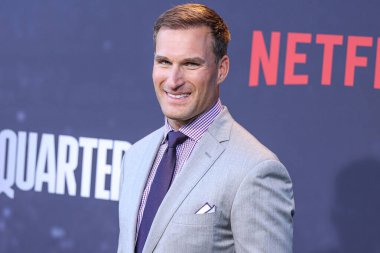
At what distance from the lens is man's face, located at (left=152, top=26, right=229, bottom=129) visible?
1.59 metres

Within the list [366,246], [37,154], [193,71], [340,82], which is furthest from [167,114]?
[37,154]

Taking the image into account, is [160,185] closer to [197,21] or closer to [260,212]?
[260,212]

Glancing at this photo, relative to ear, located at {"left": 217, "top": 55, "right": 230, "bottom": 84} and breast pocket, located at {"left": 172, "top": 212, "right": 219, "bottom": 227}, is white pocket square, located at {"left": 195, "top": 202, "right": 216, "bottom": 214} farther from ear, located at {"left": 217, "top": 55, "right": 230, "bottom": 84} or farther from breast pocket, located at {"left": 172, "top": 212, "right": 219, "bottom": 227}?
ear, located at {"left": 217, "top": 55, "right": 230, "bottom": 84}

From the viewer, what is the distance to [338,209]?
2508 mm

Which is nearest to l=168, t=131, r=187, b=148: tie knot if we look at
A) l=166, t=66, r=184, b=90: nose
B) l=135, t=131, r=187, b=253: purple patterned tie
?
l=135, t=131, r=187, b=253: purple patterned tie

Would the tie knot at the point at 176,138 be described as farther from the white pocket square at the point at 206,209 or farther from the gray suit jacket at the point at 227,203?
the white pocket square at the point at 206,209

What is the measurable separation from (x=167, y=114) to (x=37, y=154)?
1.43 m

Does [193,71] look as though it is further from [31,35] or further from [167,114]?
[31,35]

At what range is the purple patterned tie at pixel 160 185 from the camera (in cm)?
160

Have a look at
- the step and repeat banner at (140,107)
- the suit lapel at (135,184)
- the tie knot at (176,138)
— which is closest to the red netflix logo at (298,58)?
the step and repeat banner at (140,107)

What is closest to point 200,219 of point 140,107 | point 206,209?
point 206,209

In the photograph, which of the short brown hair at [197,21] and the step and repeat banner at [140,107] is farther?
the step and repeat banner at [140,107]

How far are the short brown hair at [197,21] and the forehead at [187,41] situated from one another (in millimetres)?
11

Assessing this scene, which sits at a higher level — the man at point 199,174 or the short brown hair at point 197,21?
the short brown hair at point 197,21
